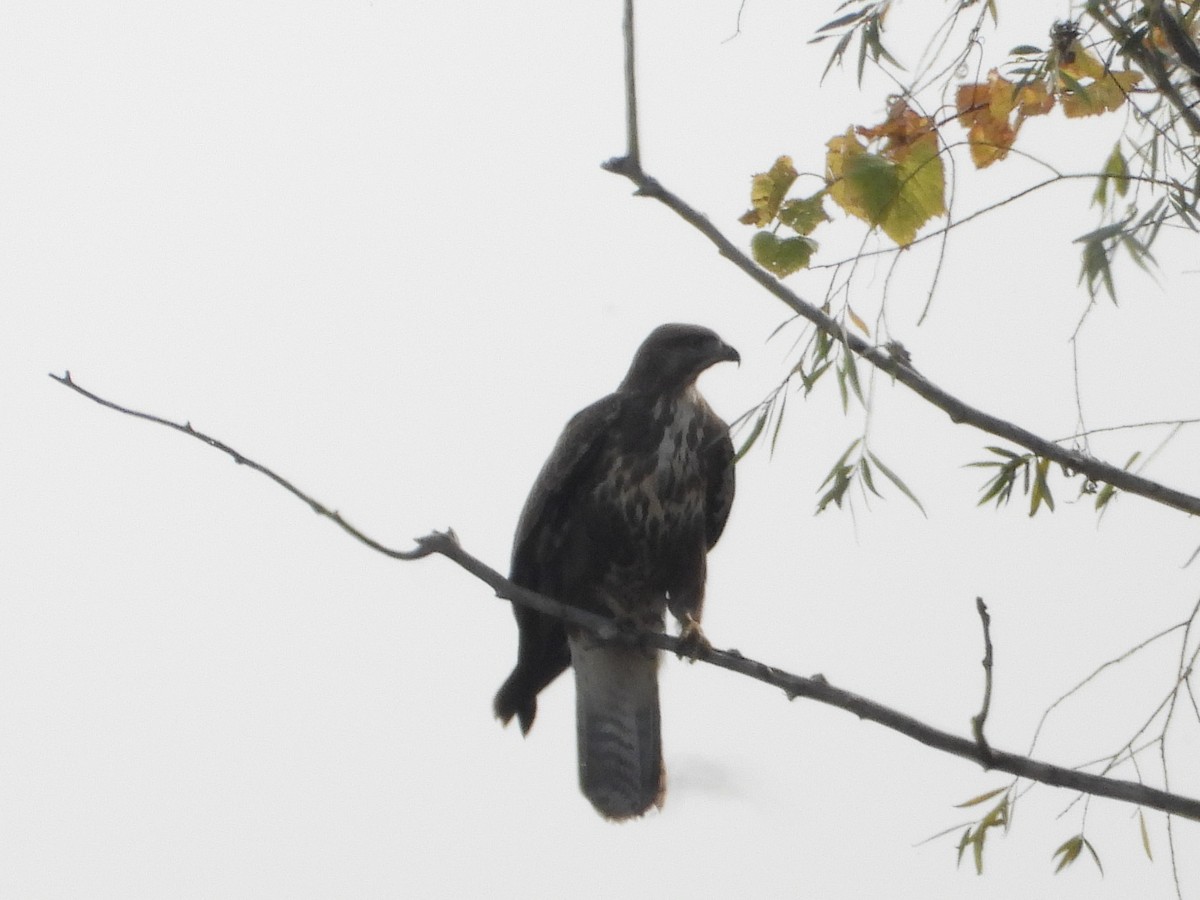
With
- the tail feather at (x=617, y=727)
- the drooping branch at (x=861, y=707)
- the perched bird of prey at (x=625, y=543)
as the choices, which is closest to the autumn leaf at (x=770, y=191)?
the drooping branch at (x=861, y=707)

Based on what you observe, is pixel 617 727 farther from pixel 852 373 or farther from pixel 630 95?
pixel 630 95

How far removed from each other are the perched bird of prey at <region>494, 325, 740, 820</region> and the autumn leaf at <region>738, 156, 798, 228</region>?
2.08 meters

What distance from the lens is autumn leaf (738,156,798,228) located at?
332 centimetres

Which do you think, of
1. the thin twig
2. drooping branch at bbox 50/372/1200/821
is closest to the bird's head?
drooping branch at bbox 50/372/1200/821

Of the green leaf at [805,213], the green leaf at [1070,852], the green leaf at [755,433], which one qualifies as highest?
the green leaf at [805,213]

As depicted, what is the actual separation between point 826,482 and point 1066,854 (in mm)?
990

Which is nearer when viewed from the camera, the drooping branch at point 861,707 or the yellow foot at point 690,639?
the drooping branch at point 861,707

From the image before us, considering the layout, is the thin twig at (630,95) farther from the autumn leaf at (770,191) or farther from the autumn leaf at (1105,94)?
the autumn leaf at (1105,94)

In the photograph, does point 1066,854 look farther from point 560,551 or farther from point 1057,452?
point 560,551

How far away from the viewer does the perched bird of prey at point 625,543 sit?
17.5ft

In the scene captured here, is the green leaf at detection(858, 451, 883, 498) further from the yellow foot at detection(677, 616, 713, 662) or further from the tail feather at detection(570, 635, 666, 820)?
the tail feather at detection(570, 635, 666, 820)

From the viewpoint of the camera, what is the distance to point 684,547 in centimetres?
538

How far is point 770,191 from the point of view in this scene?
3.34 meters

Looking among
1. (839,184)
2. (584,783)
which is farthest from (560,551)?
(839,184)
